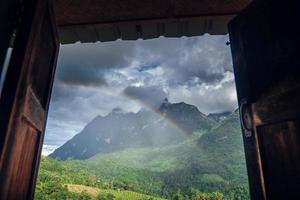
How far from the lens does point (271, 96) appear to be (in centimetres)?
175

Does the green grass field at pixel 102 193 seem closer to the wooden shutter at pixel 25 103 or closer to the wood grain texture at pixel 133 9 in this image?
the wood grain texture at pixel 133 9

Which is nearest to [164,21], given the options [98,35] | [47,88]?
[98,35]

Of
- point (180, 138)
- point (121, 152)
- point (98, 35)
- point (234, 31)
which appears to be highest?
point (180, 138)

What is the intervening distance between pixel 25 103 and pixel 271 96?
173 centimetres

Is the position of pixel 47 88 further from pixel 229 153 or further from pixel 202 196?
pixel 229 153

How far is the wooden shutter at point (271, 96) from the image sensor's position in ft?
5.21

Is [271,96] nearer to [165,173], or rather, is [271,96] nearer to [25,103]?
[25,103]

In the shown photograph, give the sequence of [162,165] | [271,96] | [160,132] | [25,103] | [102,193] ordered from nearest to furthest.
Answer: [25,103] < [271,96] < [102,193] < [162,165] < [160,132]

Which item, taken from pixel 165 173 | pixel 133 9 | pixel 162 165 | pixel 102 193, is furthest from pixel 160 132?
pixel 133 9

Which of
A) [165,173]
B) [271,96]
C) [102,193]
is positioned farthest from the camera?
[165,173]

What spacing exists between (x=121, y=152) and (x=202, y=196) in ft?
318

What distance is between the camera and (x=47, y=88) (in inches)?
89.7

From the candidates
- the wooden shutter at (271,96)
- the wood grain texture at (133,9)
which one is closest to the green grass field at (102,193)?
the wood grain texture at (133,9)

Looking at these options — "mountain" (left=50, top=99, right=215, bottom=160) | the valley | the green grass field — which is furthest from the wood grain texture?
"mountain" (left=50, top=99, right=215, bottom=160)
